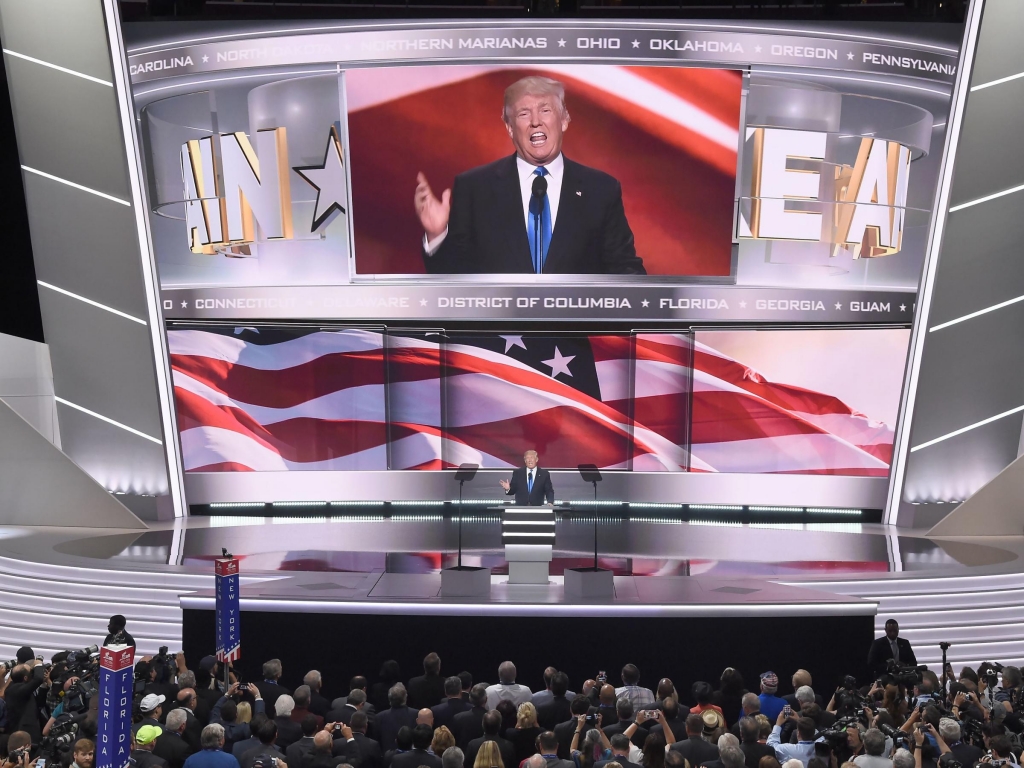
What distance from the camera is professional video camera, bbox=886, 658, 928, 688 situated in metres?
7.63

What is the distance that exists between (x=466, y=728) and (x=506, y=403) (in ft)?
34.6

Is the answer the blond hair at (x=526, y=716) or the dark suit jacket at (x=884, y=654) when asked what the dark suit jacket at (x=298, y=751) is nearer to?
the blond hair at (x=526, y=716)

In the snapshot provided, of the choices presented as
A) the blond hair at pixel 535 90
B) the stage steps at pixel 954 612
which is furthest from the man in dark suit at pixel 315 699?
the blond hair at pixel 535 90

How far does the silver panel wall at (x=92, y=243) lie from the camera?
15.2 m

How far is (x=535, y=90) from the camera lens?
1528 cm

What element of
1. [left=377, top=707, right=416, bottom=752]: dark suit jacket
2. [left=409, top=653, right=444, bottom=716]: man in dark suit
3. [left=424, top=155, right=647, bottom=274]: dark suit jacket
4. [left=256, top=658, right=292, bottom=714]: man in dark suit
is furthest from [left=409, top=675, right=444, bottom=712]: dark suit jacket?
[left=424, top=155, right=647, bottom=274]: dark suit jacket

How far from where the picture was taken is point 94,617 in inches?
436

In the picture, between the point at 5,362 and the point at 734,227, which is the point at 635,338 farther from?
the point at 5,362

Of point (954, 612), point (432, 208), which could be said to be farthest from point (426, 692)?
point (432, 208)

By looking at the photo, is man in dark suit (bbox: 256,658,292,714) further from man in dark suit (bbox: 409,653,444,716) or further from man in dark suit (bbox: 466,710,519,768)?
man in dark suit (bbox: 466,710,519,768)

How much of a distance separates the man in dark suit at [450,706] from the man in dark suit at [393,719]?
0.17 metres

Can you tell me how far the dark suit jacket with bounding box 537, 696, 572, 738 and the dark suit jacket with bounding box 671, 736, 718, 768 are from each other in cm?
118

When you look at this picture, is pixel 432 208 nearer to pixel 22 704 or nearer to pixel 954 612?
pixel 954 612

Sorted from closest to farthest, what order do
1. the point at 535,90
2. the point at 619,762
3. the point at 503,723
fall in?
the point at 619,762, the point at 503,723, the point at 535,90
